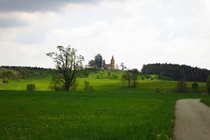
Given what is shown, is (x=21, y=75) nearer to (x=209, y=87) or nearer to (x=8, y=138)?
(x=209, y=87)

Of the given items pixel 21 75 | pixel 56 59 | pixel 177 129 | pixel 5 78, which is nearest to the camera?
pixel 177 129

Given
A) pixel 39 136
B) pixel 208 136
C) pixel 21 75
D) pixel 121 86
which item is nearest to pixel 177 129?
pixel 208 136

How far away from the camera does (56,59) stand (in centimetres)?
9056

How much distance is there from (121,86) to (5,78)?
53.4m

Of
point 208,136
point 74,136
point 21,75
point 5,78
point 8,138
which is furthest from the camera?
point 21,75

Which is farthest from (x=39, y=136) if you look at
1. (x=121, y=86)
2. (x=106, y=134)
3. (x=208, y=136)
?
(x=121, y=86)

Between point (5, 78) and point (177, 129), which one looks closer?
point (177, 129)

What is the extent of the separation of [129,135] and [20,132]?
5.15 metres

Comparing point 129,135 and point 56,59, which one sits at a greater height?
point 56,59

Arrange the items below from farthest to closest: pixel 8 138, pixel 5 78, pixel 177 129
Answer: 1. pixel 5 78
2. pixel 177 129
3. pixel 8 138

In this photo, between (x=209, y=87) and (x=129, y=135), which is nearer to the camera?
(x=129, y=135)

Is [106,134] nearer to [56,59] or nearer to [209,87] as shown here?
[56,59]

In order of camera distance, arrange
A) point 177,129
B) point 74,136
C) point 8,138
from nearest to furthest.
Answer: point 8,138 → point 74,136 → point 177,129

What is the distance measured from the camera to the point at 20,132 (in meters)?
16.8
